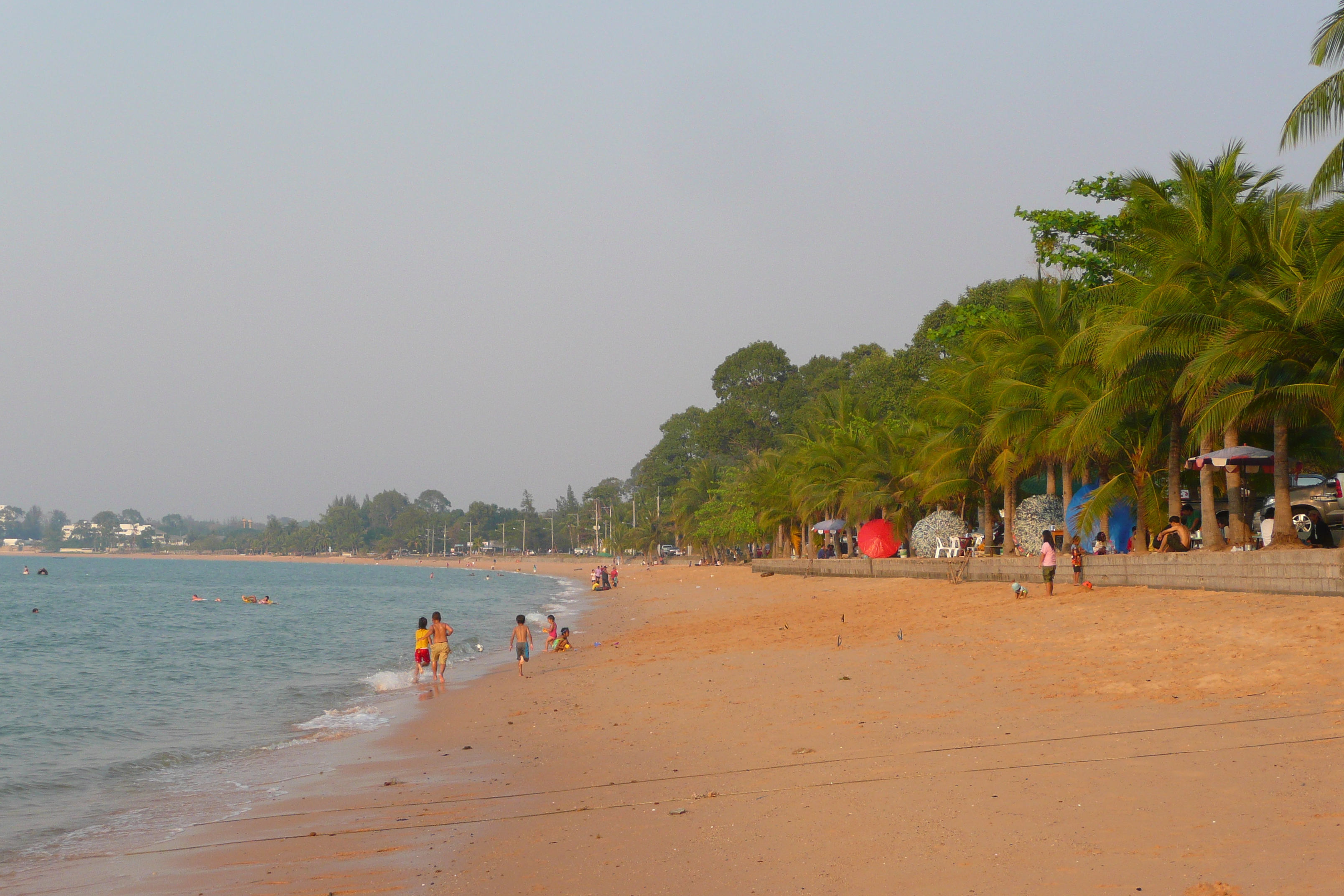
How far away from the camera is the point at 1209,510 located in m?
19.3

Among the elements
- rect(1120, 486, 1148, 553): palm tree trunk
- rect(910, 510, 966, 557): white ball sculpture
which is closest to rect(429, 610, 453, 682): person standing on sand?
rect(1120, 486, 1148, 553): palm tree trunk

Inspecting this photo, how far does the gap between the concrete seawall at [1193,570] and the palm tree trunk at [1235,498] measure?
5.61 feet

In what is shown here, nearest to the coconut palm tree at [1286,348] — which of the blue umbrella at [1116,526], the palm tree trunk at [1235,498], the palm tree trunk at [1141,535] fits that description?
the palm tree trunk at [1235,498]

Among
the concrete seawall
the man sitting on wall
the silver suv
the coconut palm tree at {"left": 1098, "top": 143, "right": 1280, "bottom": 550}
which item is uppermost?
the coconut palm tree at {"left": 1098, "top": 143, "right": 1280, "bottom": 550}

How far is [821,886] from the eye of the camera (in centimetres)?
542

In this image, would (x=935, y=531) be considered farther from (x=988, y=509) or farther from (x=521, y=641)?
(x=521, y=641)

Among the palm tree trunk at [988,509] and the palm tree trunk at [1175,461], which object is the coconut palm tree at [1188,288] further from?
the palm tree trunk at [988,509]

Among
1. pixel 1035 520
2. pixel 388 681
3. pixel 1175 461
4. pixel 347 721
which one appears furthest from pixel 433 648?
pixel 1035 520

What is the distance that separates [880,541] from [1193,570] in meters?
23.9

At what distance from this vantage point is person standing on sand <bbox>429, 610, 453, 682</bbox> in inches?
742

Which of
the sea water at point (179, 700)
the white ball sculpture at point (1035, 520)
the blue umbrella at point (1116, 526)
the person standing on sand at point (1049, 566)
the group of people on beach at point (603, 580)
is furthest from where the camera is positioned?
the group of people on beach at point (603, 580)

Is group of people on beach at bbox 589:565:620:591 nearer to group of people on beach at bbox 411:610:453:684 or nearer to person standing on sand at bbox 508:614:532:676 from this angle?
group of people on beach at bbox 411:610:453:684

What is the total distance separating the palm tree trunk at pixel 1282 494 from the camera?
16250 mm

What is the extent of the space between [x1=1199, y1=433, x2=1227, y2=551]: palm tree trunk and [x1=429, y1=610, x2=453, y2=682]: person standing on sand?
1432cm
